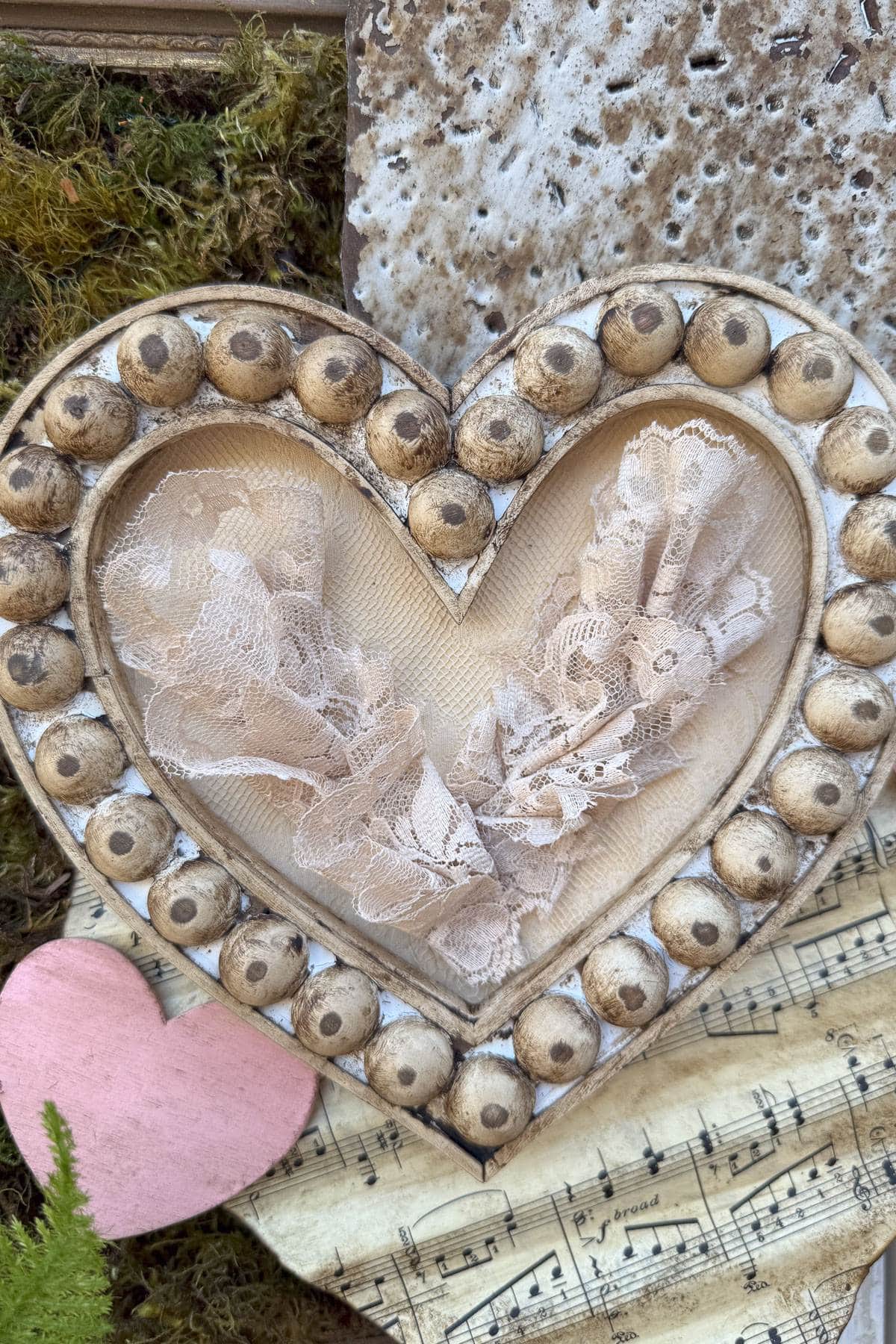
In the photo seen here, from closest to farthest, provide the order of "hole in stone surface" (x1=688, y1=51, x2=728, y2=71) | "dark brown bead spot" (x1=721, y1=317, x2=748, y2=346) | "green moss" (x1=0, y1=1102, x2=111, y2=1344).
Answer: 1. "green moss" (x1=0, y1=1102, x2=111, y2=1344)
2. "dark brown bead spot" (x1=721, y1=317, x2=748, y2=346)
3. "hole in stone surface" (x1=688, y1=51, x2=728, y2=71)

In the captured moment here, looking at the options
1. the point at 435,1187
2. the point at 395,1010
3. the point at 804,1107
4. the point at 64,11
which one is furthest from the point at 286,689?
the point at 64,11

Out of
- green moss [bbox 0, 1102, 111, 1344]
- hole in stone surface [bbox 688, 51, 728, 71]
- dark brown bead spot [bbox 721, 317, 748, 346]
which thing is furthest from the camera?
hole in stone surface [bbox 688, 51, 728, 71]

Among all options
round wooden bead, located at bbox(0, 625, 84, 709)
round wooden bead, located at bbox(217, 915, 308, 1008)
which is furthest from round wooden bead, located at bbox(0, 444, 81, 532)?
round wooden bead, located at bbox(217, 915, 308, 1008)

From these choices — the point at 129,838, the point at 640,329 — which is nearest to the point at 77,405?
the point at 129,838

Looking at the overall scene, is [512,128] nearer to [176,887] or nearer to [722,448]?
[722,448]

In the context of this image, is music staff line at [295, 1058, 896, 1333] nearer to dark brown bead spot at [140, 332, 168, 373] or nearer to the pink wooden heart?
the pink wooden heart

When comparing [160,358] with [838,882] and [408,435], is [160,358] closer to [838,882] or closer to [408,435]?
[408,435]
